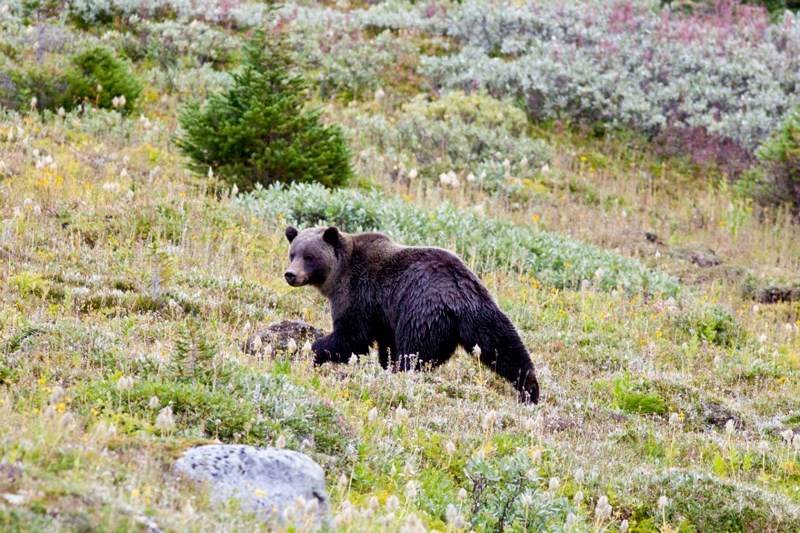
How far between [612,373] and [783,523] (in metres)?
3.78

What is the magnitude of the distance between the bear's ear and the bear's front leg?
2.67 feet

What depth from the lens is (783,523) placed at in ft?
23.3

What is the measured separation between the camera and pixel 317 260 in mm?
9844

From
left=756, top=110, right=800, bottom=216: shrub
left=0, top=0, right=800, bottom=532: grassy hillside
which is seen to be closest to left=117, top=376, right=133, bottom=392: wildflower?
left=0, top=0, right=800, bottom=532: grassy hillside

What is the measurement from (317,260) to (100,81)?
→ 10090 millimetres

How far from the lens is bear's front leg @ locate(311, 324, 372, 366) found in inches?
371

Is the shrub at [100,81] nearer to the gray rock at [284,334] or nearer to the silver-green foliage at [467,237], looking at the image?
the silver-green foliage at [467,237]

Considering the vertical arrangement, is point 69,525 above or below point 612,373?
above

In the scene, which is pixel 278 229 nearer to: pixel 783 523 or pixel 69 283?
pixel 69 283

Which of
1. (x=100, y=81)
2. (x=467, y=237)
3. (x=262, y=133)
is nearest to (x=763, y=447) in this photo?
(x=467, y=237)

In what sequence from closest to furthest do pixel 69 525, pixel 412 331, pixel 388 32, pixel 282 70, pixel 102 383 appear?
pixel 69 525, pixel 102 383, pixel 412 331, pixel 282 70, pixel 388 32

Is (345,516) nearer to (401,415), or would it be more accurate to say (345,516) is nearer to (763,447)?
(401,415)

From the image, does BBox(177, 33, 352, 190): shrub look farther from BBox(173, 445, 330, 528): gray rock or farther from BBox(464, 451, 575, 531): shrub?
BBox(173, 445, 330, 528): gray rock

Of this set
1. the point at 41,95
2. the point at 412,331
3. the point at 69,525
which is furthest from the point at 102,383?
the point at 41,95
